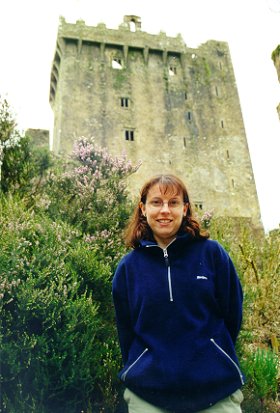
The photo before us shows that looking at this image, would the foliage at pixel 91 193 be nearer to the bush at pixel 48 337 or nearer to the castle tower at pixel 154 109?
the bush at pixel 48 337

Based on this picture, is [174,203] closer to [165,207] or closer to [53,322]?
[165,207]

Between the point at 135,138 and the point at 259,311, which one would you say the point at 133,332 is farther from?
the point at 135,138

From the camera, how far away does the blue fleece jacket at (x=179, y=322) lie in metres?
2.10

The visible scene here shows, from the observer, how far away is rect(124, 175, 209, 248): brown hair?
2.58 m

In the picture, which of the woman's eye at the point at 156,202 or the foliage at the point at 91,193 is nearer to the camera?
the woman's eye at the point at 156,202

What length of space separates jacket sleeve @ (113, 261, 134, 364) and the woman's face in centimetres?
34

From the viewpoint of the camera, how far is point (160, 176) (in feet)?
8.77

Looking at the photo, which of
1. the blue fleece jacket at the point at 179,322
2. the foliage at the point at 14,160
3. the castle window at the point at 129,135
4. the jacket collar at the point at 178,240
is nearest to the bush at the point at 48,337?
the blue fleece jacket at the point at 179,322

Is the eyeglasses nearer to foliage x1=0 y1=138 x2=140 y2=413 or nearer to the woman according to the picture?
the woman

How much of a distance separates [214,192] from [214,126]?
560 centimetres

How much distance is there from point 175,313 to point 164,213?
2.08ft

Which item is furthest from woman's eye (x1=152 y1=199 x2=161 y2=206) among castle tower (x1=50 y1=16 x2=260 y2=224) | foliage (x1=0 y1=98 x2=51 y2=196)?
castle tower (x1=50 y1=16 x2=260 y2=224)

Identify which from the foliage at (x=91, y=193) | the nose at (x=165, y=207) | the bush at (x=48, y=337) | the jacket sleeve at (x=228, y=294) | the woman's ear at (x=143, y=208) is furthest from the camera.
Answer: the foliage at (x=91, y=193)

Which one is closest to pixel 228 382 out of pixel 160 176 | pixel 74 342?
pixel 160 176
